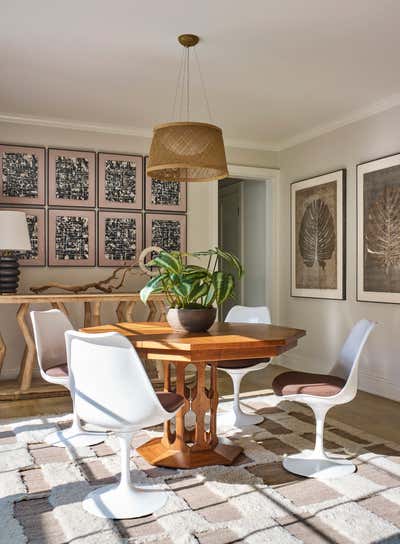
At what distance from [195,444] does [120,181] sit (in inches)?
123

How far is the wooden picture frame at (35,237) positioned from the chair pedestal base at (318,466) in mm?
3156

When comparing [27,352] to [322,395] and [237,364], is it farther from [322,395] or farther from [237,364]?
[322,395]

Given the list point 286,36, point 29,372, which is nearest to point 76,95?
point 286,36

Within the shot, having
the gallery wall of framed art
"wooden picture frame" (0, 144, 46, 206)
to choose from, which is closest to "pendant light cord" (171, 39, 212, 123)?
the gallery wall of framed art

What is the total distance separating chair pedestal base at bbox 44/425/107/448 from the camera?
131 inches

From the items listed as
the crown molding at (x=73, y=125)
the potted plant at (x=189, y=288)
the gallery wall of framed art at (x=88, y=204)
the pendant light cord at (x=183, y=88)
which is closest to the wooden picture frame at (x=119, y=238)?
the gallery wall of framed art at (x=88, y=204)

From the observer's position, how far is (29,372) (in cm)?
459

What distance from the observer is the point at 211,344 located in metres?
2.62

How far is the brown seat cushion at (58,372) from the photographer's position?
332cm

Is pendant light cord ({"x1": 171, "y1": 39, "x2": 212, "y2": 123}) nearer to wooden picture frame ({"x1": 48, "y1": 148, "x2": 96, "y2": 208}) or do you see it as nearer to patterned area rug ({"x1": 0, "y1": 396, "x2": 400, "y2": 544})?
wooden picture frame ({"x1": 48, "y1": 148, "x2": 96, "y2": 208})

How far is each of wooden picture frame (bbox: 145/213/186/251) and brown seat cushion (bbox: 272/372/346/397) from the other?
280cm

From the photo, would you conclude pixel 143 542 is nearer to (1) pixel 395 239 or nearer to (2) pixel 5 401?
(2) pixel 5 401

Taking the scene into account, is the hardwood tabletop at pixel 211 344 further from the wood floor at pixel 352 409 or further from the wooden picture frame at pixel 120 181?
the wooden picture frame at pixel 120 181

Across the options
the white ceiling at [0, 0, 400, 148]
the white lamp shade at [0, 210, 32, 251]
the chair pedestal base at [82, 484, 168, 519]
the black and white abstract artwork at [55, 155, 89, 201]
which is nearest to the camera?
the chair pedestal base at [82, 484, 168, 519]
